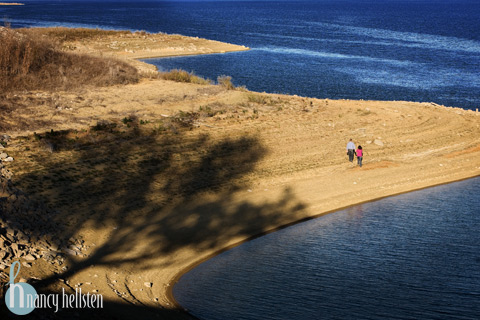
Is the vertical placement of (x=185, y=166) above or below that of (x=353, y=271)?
above

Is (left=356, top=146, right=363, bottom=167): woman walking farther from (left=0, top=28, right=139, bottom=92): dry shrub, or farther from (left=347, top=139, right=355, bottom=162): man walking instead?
(left=0, top=28, right=139, bottom=92): dry shrub

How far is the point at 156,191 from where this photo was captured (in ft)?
77.8

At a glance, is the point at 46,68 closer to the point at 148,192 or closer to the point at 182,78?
the point at 182,78

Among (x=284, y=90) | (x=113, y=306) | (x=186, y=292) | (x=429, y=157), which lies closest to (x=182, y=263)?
(x=186, y=292)

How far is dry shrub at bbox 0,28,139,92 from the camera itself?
34375mm

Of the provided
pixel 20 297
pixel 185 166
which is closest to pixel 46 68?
pixel 185 166

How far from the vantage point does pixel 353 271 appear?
18359 mm

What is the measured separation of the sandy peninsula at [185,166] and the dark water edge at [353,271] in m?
1.02

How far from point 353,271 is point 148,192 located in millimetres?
9201

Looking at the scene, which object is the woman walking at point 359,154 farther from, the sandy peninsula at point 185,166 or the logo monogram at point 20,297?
the logo monogram at point 20,297

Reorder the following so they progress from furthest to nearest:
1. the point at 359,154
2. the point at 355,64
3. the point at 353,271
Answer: the point at 355,64 → the point at 359,154 → the point at 353,271

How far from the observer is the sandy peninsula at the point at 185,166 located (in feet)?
60.7

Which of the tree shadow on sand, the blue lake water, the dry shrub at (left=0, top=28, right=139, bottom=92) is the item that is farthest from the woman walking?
the dry shrub at (left=0, top=28, right=139, bottom=92)

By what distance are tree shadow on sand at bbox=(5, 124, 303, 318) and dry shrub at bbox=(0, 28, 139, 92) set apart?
27.5 feet
